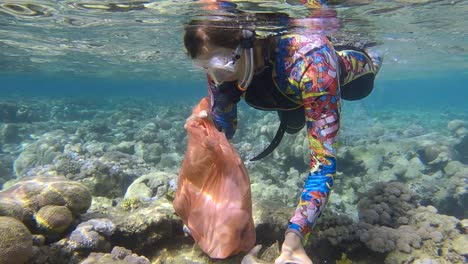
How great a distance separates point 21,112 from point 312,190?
24574 mm

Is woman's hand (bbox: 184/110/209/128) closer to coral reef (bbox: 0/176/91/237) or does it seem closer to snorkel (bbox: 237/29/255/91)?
snorkel (bbox: 237/29/255/91)

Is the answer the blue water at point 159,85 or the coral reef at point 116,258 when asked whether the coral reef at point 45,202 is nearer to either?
the coral reef at point 116,258

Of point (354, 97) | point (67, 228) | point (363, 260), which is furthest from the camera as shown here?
point (354, 97)

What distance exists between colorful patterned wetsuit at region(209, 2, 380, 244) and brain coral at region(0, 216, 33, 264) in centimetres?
258

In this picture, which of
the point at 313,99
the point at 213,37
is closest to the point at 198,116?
the point at 213,37

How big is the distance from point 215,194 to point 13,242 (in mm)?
1986

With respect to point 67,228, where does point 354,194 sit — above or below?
below

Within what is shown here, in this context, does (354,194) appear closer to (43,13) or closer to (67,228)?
(67,228)

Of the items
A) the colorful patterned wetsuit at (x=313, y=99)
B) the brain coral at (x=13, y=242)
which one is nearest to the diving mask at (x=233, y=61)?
the colorful patterned wetsuit at (x=313, y=99)

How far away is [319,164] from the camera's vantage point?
8.80 ft

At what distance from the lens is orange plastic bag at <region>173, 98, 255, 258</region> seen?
289 cm

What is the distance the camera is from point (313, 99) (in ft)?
9.23

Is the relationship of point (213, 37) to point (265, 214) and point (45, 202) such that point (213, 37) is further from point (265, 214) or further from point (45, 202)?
point (45, 202)

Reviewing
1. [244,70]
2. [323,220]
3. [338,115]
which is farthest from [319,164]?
[323,220]
